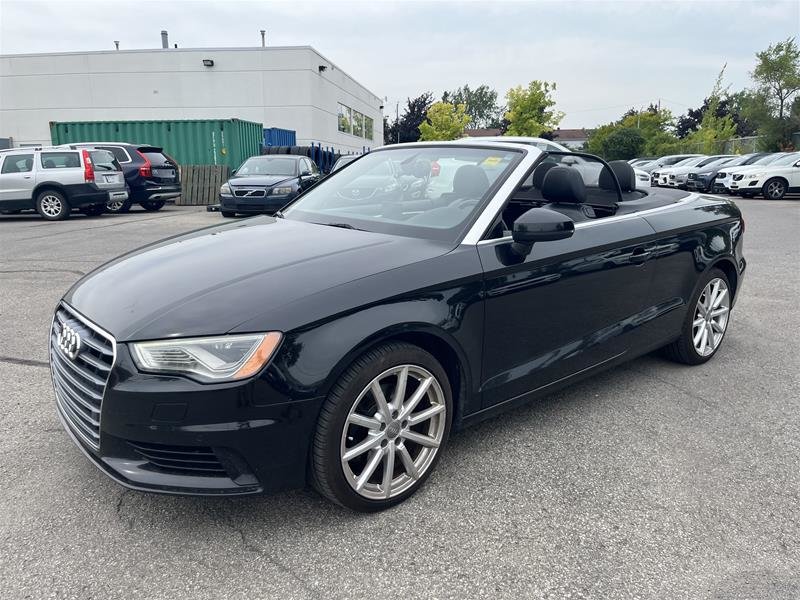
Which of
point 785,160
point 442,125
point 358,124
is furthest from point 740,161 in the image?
point 442,125

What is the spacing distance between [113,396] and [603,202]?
3.36 meters

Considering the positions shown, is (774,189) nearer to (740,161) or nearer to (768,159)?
(768,159)

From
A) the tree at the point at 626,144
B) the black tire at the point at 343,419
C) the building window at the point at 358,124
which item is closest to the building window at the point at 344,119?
the building window at the point at 358,124

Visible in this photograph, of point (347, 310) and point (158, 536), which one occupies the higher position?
point (347, 310)

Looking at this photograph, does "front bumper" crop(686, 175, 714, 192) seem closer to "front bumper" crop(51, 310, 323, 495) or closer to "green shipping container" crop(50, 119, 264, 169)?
"green shipping container" crop(50, 119, 264, 169)

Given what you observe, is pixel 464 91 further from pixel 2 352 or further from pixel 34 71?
pixel 2 352

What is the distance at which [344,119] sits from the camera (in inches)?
1531

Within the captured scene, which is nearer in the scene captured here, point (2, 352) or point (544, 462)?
point (544, 462)

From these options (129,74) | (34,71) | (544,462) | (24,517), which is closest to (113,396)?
(24,517)

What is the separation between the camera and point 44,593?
2082 mm

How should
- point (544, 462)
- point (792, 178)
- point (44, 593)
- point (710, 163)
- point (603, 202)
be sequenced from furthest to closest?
point (710, 163), point (792, 178), point (603, 202), point (544, 462), point (44, 593)

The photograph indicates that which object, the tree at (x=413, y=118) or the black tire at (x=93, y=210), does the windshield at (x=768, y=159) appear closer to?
the black tire at (x=93, y=210)

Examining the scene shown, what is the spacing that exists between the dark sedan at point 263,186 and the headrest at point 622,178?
29.9 ft

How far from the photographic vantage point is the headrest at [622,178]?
4.34 m
